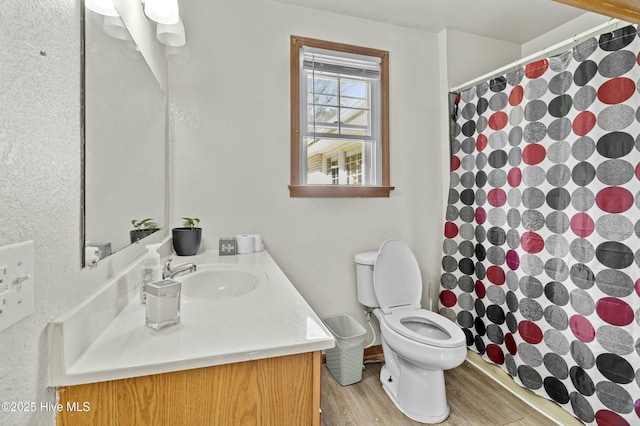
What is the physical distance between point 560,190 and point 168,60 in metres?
2.27

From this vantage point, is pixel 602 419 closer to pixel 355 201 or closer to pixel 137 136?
pixel 355 201

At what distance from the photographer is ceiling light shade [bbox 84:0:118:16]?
817 millimetres

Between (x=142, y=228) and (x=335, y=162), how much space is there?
139 cm

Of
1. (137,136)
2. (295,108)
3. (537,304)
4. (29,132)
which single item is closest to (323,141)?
(295,108)

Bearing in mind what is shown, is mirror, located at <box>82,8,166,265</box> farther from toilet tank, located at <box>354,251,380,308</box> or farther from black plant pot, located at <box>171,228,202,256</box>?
toilet tank, located at <box>354,251,380,308</box>

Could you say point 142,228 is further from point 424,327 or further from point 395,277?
point 424,327

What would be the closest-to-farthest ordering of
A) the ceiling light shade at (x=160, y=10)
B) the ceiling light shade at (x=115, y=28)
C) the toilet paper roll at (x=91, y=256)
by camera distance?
the toilet paper roll at (x=91, y=256)
the ceiling light shade at (x=115, y=28)
the ceiling light shade at (x=160, y=10)

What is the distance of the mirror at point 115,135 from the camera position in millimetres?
817

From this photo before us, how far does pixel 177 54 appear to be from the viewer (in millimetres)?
1874

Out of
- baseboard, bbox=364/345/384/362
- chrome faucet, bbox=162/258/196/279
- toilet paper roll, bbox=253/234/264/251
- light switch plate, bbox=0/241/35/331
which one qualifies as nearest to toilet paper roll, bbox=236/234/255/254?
toilet paper roll, bbox=253/234/264/251

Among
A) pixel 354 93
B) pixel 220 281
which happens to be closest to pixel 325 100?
pixel 354 93

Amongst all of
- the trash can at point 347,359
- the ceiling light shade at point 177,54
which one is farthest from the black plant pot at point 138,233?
the trash can at point 347,359

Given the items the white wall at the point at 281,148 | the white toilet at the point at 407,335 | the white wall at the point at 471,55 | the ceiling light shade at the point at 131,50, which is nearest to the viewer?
the ceiling light shade at the point at 131,50

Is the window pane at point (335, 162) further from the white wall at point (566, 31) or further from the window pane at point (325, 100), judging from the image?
the white wall at point (566, 31)
